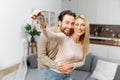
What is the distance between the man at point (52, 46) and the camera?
1.23m

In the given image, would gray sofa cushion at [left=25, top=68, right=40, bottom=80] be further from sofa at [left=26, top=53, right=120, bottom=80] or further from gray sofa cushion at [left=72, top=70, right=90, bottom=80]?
gray sofa cushion at [left=72, top=70, right=90, bottom=80]

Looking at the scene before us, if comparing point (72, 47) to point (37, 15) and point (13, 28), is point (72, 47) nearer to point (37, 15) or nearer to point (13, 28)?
point (37, 15)

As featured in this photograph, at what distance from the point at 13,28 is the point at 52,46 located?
234 cm

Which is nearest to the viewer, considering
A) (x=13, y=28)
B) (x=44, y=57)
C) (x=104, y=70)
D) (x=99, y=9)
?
(x=44, y=57)

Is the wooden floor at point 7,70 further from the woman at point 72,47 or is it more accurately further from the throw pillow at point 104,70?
the woman at point 72,47

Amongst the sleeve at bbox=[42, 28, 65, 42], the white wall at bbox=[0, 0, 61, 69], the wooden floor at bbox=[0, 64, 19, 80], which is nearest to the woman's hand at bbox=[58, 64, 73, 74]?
the sleeve at bbox=[42, 28, 65, 42]

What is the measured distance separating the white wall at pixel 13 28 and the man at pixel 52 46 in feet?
6.82

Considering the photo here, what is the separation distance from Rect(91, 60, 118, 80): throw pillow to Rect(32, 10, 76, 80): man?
1792 mm

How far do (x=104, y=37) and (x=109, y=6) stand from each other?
0.96 meters

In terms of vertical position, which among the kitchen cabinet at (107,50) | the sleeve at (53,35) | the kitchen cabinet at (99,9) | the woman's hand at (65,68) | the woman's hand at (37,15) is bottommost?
the kitchen cabinet at (107,50)

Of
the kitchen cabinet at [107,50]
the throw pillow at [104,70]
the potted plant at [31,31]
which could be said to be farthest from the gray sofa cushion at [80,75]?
the kitchen cabinet at [107,50]

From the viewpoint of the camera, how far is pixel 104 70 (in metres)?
3.03

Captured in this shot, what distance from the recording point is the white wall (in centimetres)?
332

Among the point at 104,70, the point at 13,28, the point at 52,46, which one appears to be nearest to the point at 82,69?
the point at 104,70
